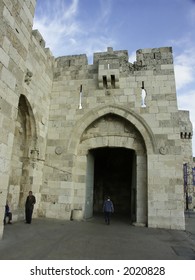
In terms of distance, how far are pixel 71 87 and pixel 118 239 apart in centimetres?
620

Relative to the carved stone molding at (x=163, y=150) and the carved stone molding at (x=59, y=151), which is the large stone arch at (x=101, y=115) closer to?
the carved stone molding at (x=59, y=151)

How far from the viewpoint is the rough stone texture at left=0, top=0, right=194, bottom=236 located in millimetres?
7474

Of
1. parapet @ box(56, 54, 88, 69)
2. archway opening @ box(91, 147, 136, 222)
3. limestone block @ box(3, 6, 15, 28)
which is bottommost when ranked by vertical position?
archway opening @ box(91, 147, 136, 222)

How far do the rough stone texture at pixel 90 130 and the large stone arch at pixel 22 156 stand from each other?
32 mm

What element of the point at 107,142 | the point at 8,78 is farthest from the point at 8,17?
the point at 107,142

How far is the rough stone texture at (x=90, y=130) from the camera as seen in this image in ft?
24.5

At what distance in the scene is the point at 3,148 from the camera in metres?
4.36

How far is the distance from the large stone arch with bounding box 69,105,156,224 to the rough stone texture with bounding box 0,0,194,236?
35mm

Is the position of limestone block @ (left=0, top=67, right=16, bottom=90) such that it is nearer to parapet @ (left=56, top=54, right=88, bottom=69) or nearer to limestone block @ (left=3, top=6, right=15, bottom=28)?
limestone block @ (left=3, top=6, right=15, bottom=28)

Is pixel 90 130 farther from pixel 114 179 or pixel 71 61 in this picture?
pixel 114 179

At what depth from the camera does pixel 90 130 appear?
350 inches

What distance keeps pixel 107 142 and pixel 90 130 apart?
88cm

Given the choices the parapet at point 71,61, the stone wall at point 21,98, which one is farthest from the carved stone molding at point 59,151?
the parapet at point 71,61

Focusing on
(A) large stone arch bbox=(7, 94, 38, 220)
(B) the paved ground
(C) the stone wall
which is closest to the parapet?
(C) the stone wall
